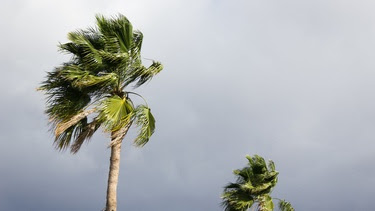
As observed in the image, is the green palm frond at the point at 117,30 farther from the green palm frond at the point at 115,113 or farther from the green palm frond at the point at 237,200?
the green palm frond at the point at 237,200

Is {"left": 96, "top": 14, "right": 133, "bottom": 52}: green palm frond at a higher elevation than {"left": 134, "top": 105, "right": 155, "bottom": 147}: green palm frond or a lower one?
higher

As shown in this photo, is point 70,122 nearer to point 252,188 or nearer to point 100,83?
point 100,83

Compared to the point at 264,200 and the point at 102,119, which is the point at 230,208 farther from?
the point at 102,119

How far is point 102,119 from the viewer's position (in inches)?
484

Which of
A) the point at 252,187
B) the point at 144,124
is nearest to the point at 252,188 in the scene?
the point at 252,187

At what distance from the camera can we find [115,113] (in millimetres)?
12477

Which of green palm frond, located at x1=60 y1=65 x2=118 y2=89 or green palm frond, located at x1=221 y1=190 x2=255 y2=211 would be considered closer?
green palm frond, located at x1=60 y1=65 x2=118 y2=89

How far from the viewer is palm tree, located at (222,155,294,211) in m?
25.2

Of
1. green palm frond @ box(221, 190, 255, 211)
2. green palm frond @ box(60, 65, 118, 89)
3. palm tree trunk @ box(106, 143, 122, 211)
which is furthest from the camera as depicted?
green palm frond @ box(221, 190, 255, 211)

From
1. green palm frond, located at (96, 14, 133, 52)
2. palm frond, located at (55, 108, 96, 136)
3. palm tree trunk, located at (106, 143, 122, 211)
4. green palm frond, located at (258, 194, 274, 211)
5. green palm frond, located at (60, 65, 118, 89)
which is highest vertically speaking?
green palm frond, located at (258, 194, 274, 211)

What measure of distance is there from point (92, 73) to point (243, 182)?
48.2ft

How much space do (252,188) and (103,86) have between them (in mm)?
14226

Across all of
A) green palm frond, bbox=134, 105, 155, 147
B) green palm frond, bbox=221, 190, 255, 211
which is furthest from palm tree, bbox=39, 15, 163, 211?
green palm frond, bbox=221, 190, 255, 211

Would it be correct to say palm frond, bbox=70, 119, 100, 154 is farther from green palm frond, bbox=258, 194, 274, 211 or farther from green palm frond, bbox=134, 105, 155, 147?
green palm frond, bbox=258, 194, 274, 211
